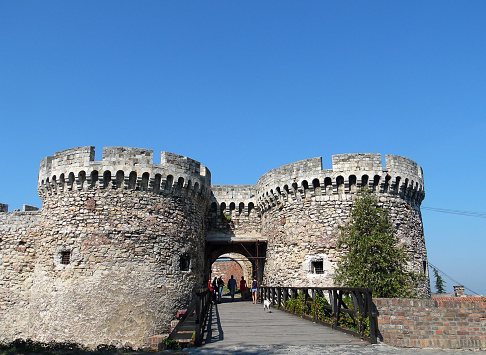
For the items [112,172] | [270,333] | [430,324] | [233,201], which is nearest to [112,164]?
[112,172]

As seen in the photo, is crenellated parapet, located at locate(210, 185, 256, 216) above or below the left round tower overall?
above

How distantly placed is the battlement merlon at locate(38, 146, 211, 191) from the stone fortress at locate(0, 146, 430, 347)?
40 millimetres

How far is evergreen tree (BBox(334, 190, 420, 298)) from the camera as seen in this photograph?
1285cm

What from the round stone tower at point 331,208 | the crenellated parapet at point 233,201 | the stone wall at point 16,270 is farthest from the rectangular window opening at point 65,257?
the round stone tower at point 331,208

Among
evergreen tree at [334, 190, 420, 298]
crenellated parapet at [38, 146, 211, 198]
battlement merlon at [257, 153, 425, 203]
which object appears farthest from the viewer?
battlement merlon at [257, 153, 425, 203]

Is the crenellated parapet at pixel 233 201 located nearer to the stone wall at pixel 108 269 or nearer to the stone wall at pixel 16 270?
the stone wall at pixel 108 269

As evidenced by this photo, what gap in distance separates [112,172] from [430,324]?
10.9m

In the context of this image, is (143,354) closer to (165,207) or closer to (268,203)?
(165,207)

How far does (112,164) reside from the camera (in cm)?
1416

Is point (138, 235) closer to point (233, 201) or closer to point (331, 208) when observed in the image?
point (233, 201)

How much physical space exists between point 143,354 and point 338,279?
8.50 meters

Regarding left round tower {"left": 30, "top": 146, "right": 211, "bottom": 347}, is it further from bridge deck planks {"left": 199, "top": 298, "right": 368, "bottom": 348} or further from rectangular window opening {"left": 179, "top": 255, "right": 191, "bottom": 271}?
bridge deck planks {"left": 199, "top": 298, "right": 368, "bottom": 348}

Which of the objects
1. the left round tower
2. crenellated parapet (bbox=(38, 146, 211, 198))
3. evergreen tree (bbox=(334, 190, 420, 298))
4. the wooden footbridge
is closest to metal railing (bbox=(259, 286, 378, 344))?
A: the wooden footbridge

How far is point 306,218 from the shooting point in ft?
52.4
